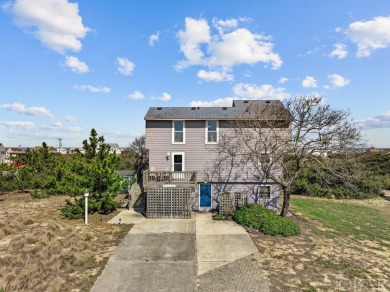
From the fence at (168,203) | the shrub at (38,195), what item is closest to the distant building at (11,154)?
the shrub at (38,195)

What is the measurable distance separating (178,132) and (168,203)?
15.9 feet

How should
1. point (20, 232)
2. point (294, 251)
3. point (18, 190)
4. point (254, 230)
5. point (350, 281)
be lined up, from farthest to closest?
point (18, 190)
point (254, 230)
point (20, 232)
point (294, 251)
point (350, 281)

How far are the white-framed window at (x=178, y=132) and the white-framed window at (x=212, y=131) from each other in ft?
5.46

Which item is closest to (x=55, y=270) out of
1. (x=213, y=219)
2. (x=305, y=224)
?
(x=213, y=219)

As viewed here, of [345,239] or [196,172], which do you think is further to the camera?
[196,172]

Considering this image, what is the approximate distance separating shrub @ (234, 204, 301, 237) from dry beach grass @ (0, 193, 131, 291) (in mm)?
6365

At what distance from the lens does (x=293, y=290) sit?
23.2 ft

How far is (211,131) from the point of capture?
1658 centimetres

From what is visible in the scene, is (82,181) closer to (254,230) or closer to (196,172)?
(196,172)

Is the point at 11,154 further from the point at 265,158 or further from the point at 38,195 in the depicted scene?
the point at 265,158

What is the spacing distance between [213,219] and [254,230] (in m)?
2.90

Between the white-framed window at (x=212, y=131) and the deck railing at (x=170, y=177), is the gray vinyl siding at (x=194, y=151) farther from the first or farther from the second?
the deck railing at (x=170, y=177)

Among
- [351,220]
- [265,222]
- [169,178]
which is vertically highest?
[169,178]

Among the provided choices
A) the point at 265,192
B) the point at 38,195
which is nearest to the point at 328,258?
the point at 265,192
